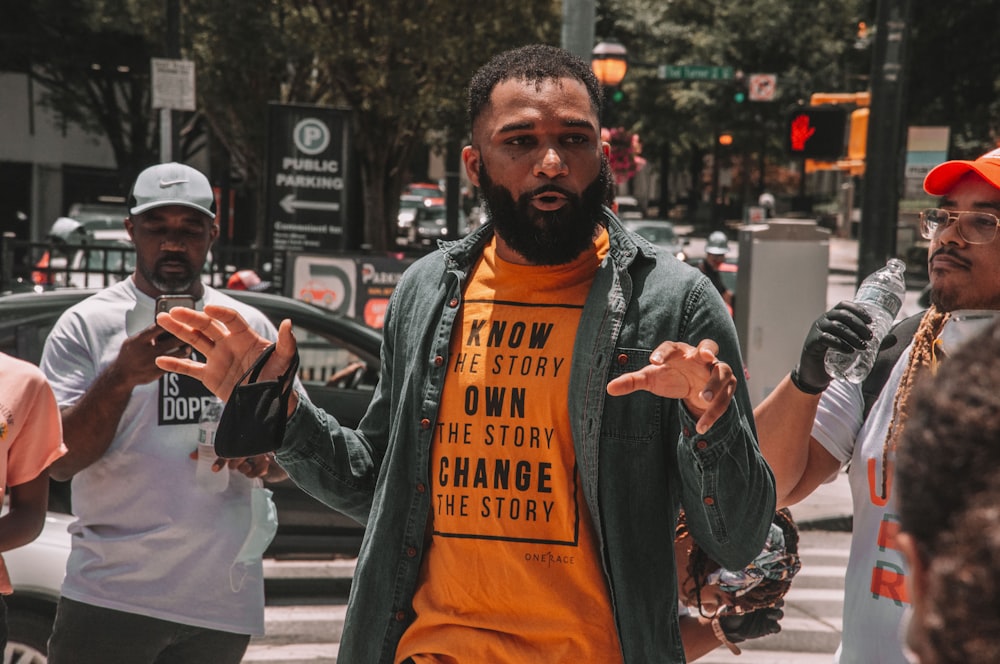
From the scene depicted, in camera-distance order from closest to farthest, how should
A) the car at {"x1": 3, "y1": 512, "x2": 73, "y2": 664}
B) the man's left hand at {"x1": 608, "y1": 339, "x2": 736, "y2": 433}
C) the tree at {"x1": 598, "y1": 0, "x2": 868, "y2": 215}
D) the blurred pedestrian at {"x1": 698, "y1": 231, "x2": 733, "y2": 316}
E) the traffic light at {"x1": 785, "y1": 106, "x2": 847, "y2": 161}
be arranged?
the man's left hand at {"x1": 608, "y1": 339, "x2": 736, "y2": 433}
the car at {"x1": 3, "y1": 512, "x2": 73, "y2": 664}
the traffic light at {"x1": 785, "y1": 106, "x2": 847, "y2": 161}
the blurred pedestrian at {"x1": 698, "y1": 231, "x2": 733, "y2": 316}
the tree at {"x1": 598, "y1": 0, "x2": 868, "y2": 215}

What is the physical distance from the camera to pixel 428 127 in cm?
2180

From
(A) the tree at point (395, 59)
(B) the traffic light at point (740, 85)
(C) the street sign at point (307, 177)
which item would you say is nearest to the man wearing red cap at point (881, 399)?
(C) the street sign at point (307, 177)

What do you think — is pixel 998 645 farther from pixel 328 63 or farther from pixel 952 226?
pixel 328 63

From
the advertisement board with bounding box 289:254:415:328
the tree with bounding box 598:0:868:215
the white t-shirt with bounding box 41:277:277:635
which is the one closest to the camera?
the white t-shirt with bounding box 41:277:277:635

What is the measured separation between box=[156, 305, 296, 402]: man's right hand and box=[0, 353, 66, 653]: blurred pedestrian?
0.73 meters

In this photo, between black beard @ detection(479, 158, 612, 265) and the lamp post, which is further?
the lamp post

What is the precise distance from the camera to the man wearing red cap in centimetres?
269

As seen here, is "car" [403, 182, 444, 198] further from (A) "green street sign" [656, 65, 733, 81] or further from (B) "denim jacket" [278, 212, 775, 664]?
(B) "denim jacket" [278, 212, 775, 664]

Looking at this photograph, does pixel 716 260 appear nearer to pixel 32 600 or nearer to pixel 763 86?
pixel 32 600

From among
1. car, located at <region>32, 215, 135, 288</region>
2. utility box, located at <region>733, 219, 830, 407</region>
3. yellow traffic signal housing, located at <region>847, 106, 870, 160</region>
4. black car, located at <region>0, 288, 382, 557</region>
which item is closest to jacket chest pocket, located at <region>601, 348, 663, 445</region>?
black car, located at <region>0, 288, 382, 557</region>

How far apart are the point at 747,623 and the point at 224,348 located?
1542 millimetres

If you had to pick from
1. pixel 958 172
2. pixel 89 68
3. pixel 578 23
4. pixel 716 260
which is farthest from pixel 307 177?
pixel 89 68

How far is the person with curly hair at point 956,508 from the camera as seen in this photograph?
39.0 inches

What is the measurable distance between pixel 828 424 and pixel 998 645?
6.57 feet
